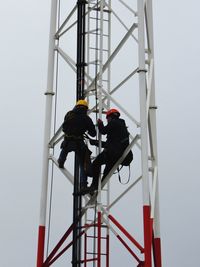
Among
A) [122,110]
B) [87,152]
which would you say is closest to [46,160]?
[87,152]

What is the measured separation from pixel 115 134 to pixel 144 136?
0.90 metres

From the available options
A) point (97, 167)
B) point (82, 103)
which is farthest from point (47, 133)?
point (97, 167)

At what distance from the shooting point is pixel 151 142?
53.2ft

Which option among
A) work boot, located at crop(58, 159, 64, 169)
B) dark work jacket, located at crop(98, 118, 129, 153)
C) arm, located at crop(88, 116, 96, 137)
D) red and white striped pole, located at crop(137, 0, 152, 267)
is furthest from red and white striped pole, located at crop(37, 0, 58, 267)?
red and white striped pole, located at crop(137, 0, 152, 267)

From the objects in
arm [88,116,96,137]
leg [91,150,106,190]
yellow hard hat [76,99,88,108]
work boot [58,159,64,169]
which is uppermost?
yellow hard hat [76,99,88,108]

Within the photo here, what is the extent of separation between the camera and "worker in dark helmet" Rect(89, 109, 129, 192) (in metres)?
15.3

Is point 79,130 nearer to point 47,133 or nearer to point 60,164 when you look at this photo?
point 60,164

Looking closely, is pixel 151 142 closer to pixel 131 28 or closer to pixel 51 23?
pixel 131 28

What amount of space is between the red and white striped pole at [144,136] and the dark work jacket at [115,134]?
717 mm

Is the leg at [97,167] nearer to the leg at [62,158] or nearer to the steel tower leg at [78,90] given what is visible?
the steel tower leg at [78,90]

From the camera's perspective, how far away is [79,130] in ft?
52.0

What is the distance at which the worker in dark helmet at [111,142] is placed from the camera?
15.3 meters

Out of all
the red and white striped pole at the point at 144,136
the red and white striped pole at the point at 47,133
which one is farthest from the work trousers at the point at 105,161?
the red and white striped pole at the point at 47,133

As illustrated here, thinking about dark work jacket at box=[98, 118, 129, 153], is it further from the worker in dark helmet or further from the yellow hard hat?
the yellow hard hat
